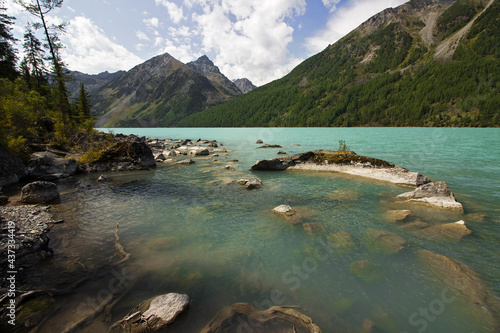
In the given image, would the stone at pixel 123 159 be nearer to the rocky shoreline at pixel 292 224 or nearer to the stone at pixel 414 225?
the rocky shoreline at pixel 292 224

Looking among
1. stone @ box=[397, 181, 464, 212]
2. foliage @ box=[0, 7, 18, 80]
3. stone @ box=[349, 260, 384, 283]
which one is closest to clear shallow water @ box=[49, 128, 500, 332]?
stone @ box=[349, 260, 384, 283]

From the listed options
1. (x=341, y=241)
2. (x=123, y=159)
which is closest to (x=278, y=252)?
(x=341, y=241)

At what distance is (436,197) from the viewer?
10383 millimetres

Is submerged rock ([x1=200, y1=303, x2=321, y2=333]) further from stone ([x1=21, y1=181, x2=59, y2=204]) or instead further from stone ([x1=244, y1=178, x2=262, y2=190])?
stone ([x1=21, y1=181, x2=59, y2=204])

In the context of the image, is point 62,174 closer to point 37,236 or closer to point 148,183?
point 148,183

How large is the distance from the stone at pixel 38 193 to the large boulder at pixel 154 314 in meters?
11.2

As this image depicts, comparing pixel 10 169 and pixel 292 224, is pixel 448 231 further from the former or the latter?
pixel 10 169

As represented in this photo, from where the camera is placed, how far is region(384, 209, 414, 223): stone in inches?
343

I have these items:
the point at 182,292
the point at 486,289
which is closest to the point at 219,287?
the point at 182,292

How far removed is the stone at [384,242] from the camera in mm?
6583

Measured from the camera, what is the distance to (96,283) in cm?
520

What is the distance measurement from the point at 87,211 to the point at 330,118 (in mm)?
215106

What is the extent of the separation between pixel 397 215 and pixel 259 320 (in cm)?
820

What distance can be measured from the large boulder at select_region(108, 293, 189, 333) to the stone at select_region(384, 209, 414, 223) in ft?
28.9
